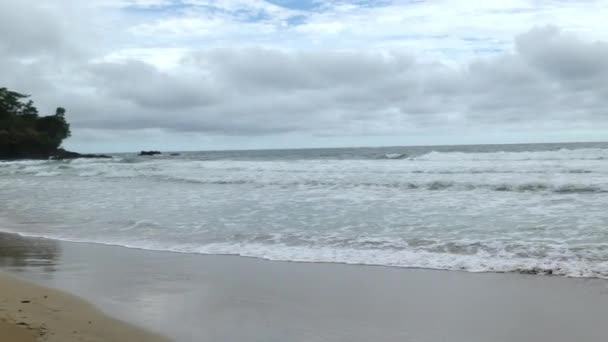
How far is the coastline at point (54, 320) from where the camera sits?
4059mm

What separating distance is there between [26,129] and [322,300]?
64.9m

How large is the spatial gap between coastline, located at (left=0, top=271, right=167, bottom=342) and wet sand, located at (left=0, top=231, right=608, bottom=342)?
0.23m

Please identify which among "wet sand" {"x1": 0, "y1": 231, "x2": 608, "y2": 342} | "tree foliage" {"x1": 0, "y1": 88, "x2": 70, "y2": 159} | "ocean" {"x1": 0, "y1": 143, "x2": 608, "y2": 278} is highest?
"tree foliage" {"x1": 0, "y1": 88, "x2": 70, "y2": 159}

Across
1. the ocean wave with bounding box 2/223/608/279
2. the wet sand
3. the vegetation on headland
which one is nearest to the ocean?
the ocean wave with bounding box 2/223/608/279

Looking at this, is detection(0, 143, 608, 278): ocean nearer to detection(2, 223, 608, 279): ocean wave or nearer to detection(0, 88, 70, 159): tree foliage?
detection(2, 223, 608, 279): ocean wave

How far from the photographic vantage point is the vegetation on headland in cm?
5834

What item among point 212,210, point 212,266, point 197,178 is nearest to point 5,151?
point 197,178

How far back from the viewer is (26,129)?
60656 millimetres

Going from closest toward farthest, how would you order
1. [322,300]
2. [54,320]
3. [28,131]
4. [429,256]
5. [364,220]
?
[54,320]
[322,300]
[429,256]
[364,220]
[28,131]

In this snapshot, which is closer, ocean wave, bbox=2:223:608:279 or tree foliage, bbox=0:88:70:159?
ocean wave, bbox=2:223:608:279

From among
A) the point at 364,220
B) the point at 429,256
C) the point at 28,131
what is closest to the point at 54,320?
the point at 429,256

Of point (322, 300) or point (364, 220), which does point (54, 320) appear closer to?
point (322, 300)

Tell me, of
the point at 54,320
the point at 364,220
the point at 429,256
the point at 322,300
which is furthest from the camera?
the point at 364,220

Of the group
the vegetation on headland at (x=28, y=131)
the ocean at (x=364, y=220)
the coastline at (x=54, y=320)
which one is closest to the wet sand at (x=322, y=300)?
the coastline at (x=54, y=320)
